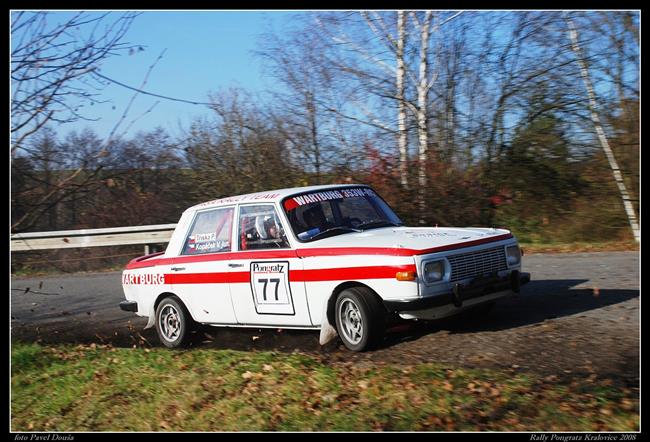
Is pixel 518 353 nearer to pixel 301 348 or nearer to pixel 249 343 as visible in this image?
pixel 301 348

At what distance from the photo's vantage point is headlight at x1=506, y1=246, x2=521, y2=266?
→ 7.96 meters

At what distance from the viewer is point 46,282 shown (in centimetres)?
1617

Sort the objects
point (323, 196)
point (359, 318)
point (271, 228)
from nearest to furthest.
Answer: point (359, 318), point (271, 228), point (323, 196)

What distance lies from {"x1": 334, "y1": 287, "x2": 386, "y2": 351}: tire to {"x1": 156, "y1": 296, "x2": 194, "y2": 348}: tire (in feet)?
7.97

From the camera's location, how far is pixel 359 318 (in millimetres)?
7352

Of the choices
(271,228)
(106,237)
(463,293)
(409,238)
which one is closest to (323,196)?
(271,228)

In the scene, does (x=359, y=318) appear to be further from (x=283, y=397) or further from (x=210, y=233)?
(x=210, y=233)

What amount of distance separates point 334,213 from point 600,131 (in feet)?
31.4

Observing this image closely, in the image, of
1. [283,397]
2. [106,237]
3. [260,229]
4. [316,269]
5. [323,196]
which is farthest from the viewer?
[106,237]

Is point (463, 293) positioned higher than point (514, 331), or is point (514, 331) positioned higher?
point (463, 293)

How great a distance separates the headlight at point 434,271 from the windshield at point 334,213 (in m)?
1.44

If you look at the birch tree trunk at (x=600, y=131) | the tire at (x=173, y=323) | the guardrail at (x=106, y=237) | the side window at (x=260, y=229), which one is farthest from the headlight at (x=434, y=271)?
the guardrail at (x=106, y=237)

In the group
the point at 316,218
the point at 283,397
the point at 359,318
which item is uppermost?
the point at 316,218
